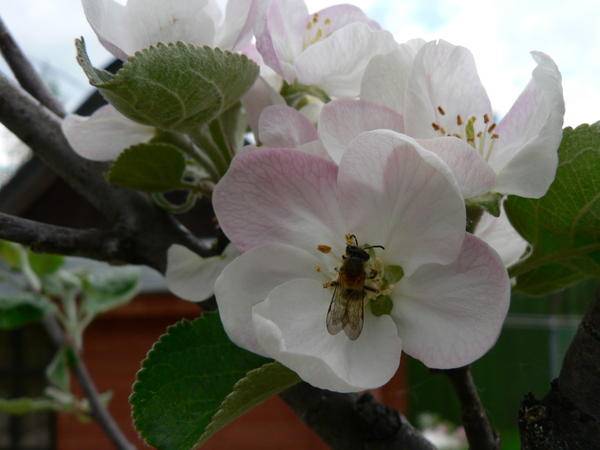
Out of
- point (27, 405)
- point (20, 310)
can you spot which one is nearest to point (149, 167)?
point (20, 310)

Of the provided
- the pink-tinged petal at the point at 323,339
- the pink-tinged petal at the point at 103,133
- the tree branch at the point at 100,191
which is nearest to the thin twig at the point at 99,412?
A: the tree branch at the point at 100,191

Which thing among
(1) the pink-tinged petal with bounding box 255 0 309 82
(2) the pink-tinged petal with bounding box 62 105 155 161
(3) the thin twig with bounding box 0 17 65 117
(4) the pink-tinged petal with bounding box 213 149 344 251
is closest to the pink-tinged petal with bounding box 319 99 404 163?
(4) the pink-tinged petal with bounding box 213 149 344 251

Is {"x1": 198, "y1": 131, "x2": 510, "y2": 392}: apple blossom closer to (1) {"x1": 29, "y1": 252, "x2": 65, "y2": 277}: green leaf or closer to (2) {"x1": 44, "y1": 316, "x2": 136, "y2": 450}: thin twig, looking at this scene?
(2) {"x1": 44, "y1": 316, "x2": 136, "y2": 450}: thin twig

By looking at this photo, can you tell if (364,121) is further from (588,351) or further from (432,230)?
(588,351)

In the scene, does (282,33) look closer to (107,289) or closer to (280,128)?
(280,128)

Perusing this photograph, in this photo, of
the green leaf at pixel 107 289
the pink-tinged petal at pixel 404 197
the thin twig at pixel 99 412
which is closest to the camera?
the pink-tinged petal at pixel 404 197

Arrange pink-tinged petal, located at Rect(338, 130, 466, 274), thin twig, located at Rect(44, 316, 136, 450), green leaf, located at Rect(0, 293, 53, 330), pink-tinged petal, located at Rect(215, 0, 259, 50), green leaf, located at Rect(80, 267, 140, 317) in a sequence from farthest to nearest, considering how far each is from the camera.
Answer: green leaf, located at Rect(80, 267, 140, 317), green leaf, located at Rect(0, 293, 53, 330), thin twig, located at Rect(44, 316, 136, 450), pink-tinged petal, located at Rect(215, 0, 259, 50), pink-tinged petal, located at Rect(338, 130, 466, 274)

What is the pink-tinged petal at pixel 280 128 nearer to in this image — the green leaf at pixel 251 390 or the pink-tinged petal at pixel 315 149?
the pink-tinged petal at pixel 315 149

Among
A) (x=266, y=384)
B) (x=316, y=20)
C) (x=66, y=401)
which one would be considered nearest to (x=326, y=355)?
(x=266, y=384)
